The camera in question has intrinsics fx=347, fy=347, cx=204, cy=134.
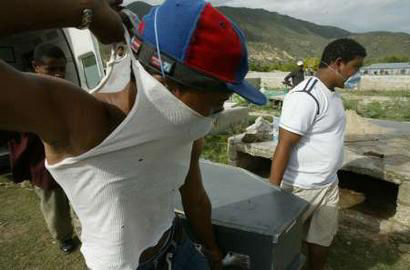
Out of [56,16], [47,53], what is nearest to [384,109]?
[47,53]

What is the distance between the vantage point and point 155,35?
0.92 m

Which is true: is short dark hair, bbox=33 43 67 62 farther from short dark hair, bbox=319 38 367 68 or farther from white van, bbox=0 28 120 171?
short dark hair, bbox=319 38 367 68

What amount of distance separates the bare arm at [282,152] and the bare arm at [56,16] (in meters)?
1.68

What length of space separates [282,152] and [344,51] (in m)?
0.88

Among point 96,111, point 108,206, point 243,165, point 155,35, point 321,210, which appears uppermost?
point 155,35

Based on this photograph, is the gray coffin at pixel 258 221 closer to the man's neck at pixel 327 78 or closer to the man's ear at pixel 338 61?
the man's neck at pixel 327 78

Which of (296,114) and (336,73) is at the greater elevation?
(336,73)

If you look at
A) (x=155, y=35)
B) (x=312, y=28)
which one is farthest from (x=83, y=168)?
(x=312, y=28)

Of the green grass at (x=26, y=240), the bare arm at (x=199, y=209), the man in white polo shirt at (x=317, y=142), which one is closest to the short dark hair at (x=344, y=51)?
the man in white polo shirt at (x=317, y=142)

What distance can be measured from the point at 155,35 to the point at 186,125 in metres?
0.25

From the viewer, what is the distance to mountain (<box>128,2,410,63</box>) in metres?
86.4

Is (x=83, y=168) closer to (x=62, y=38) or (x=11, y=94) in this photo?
(x=11, y=94)

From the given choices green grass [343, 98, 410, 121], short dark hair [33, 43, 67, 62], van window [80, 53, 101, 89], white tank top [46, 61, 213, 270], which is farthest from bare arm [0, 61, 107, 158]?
green grass [343, 98, 410, 121]

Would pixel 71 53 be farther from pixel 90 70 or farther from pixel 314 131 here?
pixel 314 131
